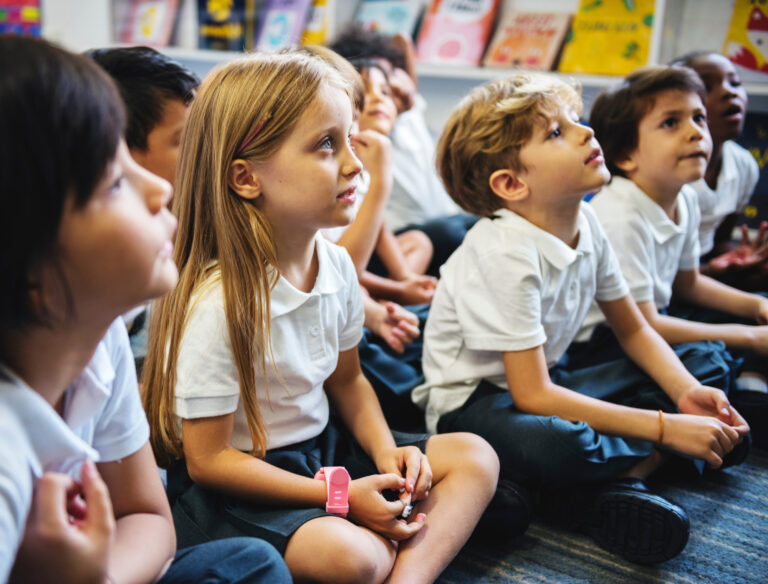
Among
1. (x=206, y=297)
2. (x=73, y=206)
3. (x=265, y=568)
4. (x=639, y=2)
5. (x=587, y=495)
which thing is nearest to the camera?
(x=73, y=206)

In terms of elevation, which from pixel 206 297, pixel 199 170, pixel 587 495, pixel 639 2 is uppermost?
pixel 639 2


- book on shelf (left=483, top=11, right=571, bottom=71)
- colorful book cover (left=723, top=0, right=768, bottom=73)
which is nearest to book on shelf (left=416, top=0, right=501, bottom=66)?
book on shelf (left=483, top=11, right=571, bottom=71)

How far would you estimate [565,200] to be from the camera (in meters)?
1.13

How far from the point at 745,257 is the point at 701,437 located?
0.82 metres

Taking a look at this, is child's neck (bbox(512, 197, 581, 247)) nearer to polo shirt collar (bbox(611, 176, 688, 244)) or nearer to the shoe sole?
polo shirt collar (bbox(611, 176, 688, 244))

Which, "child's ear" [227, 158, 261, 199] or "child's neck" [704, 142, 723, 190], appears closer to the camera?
"child's ear" [227, 158, 261, 199]

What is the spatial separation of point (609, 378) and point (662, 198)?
0.39m

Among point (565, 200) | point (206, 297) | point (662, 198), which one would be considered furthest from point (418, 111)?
point (206, 297)

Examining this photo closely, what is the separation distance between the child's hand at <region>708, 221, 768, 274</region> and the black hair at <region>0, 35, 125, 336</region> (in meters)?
1.52

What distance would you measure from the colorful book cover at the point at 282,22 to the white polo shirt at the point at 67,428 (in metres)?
2.10

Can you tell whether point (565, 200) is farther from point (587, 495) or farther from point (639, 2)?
point (639, 2)

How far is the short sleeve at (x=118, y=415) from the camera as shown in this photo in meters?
0.68

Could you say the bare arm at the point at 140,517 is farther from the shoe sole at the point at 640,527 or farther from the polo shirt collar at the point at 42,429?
the shoe sole at the point at 640,527

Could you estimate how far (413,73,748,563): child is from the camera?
40.5 inches
